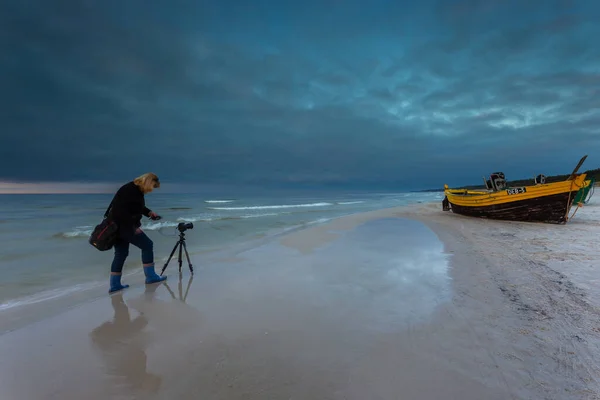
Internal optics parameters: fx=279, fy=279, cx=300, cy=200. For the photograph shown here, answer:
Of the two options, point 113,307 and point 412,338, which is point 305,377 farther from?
point 113,307

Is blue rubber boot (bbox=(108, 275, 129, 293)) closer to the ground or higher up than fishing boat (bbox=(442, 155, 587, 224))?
closer to the ground

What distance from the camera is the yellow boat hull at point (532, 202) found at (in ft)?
44.9

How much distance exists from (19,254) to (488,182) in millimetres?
24964

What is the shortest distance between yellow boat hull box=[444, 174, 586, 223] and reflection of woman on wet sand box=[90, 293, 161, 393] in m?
18.0

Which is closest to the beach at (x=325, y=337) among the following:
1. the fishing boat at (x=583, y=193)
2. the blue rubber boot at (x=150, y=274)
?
the blue rubber boot at (x=150, y=274)

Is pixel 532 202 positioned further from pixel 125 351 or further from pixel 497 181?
pixel 125 351

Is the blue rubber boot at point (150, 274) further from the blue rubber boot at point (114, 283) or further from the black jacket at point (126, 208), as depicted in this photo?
the black jacket at point (126, 208)

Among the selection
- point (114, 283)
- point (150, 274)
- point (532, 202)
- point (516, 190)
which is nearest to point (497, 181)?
point (516, 190)

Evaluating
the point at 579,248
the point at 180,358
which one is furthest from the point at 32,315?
the point at 579,248

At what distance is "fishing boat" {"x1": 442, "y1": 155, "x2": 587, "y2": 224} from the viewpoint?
13644mm

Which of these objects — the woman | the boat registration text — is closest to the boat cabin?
the boat registration text

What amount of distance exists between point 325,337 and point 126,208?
406cm

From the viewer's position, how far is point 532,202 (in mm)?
14781

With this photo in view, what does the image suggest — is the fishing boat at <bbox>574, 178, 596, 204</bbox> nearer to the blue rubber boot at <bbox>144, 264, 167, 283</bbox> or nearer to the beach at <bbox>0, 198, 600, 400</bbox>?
the beach at <bbox>0, 198, 600, 400</bbox>
